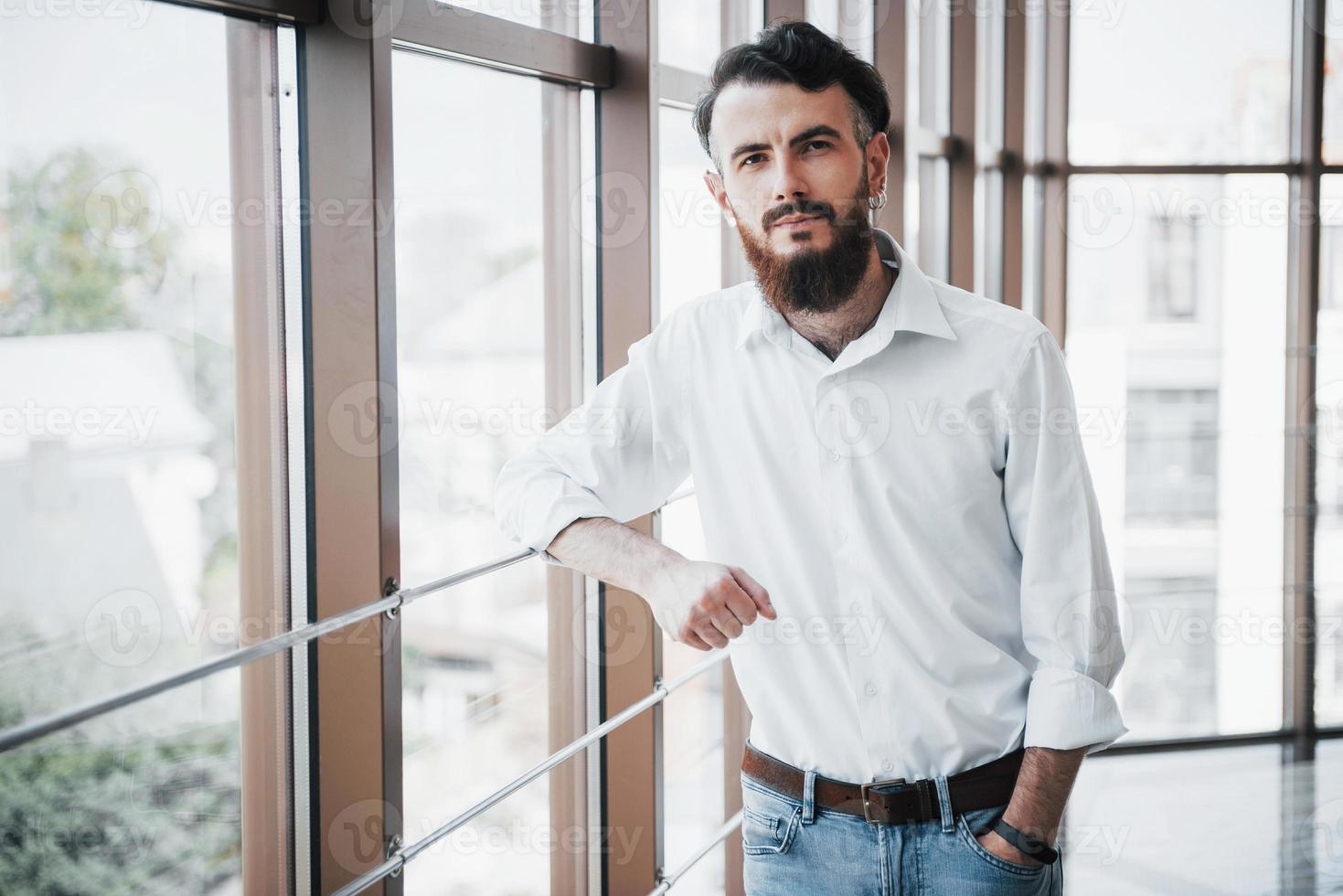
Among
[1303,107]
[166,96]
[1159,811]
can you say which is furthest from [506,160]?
[1303,107]

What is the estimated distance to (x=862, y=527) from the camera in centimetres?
129

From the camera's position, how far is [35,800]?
124cm

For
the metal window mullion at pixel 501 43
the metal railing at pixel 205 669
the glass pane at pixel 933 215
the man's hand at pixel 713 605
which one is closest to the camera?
the metal railing at pixel 205 669

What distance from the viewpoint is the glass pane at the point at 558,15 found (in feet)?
6.26

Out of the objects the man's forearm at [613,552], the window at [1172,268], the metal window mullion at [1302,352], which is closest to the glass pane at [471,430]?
the man's forearm at [613,552]

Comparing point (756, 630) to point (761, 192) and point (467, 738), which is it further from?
point (467, 738)

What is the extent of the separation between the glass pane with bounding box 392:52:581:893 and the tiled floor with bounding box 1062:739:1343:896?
68.9 inches

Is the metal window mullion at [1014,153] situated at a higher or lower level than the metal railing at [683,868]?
higher

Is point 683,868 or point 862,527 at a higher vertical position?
point 862,527

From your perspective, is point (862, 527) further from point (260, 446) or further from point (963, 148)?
point (963, 148)

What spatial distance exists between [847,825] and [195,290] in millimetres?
1036

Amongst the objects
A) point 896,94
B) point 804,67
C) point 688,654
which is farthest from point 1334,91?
point 804,67

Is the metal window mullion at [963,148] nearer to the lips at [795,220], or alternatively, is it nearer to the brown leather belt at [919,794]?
the lips at [795,220]

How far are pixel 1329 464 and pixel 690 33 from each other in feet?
9.65
